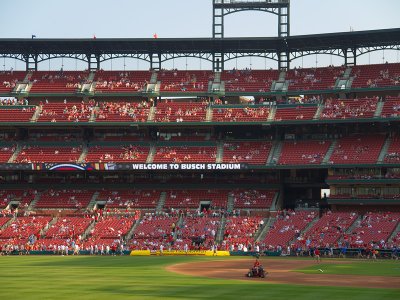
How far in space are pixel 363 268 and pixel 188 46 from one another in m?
50.9

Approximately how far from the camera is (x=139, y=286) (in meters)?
44.6

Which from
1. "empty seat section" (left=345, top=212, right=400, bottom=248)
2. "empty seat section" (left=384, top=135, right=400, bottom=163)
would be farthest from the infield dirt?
"empty seat section" (left=384, top=135, right=400, bottom=163)

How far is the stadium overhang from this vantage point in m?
97.7

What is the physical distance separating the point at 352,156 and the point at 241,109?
1630 centimetres

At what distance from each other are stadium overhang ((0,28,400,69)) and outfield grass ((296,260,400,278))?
38.8 metres

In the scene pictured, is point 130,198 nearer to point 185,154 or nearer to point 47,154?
point 185,154

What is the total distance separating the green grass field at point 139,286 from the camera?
4044 centimetres

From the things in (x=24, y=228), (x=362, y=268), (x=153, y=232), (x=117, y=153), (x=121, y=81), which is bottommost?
(x=362, y=268)

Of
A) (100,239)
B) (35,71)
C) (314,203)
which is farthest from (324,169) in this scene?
(35,71)

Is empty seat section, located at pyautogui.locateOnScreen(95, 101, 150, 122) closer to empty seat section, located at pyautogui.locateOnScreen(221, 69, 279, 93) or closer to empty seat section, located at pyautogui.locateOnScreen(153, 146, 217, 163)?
empty seat section, located at pyautogui.locateOnScreen(153, 146, 217, 163)

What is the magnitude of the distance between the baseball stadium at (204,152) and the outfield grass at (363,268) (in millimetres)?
5948

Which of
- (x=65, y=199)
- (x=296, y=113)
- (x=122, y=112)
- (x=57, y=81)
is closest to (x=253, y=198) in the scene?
(x=296, y=113)

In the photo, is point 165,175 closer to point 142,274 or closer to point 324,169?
point 324,169

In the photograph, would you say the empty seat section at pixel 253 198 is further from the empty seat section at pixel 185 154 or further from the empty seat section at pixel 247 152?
the empty seat section at pixel 185 154
